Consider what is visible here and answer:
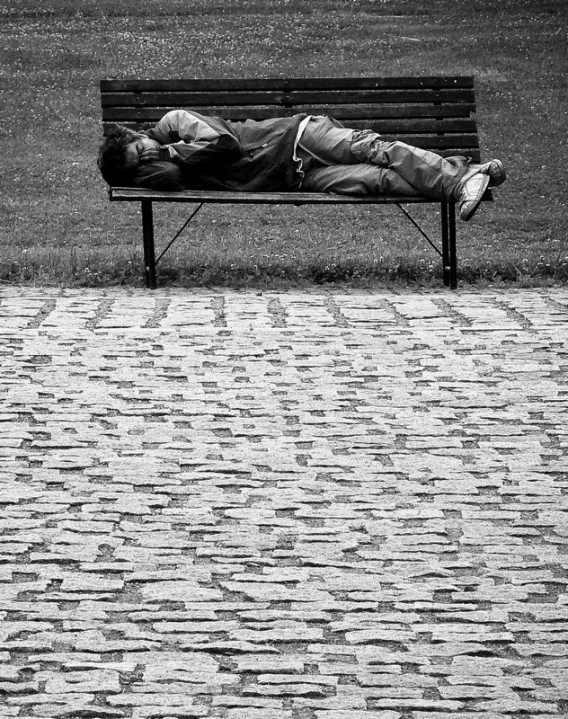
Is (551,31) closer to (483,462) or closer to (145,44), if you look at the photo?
(145,44)

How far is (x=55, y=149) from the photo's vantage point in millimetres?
13422

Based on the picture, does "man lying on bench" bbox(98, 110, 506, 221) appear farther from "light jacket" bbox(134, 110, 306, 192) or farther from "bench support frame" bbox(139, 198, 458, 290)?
"bench support frame" bbox(139, 198, 458, 290)

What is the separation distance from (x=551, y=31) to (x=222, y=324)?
584 inches

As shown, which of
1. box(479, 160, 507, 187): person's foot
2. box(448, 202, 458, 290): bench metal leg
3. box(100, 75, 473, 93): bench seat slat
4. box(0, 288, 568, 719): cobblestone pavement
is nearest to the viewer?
box(0, 288, 568, 719): cobblestone pavement

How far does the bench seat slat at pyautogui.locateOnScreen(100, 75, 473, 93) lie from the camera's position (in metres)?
8.29

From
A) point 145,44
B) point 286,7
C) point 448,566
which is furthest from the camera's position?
point 286,7

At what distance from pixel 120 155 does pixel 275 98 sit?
1326mm

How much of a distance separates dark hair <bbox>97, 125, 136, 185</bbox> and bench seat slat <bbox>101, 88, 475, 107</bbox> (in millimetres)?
662

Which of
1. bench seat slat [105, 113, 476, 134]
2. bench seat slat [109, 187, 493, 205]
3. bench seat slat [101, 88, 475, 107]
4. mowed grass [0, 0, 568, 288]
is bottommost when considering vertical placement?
mowed grass [0, 0, 568, 288]

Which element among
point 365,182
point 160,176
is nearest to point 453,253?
point 365,182

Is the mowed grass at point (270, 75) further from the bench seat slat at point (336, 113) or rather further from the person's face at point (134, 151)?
the bench seat slat at point (336, 113)

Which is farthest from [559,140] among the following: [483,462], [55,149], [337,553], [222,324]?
[337,553]

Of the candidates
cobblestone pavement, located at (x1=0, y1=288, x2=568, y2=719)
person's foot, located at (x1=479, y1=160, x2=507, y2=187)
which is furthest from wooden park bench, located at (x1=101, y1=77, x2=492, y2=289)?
cobblestone pavement, located at (x1=0, y1=288, x2=568, y2=719)

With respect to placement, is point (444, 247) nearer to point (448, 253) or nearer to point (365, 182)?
point (448, 253)
